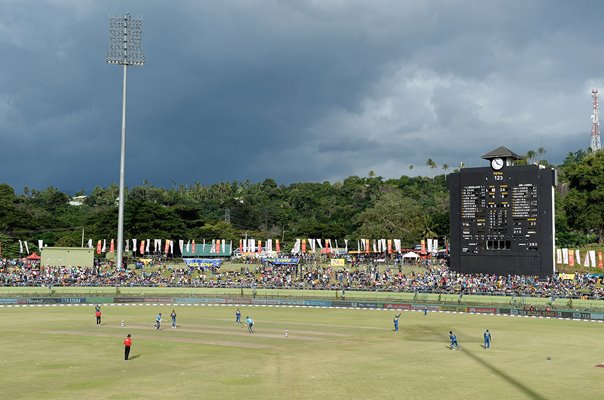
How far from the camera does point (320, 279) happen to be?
97.5m

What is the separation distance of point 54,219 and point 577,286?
123m

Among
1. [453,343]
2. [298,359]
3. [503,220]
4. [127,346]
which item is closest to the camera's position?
[127,346]

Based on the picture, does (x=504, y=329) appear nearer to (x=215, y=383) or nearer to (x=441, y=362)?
(x=441, y=362)

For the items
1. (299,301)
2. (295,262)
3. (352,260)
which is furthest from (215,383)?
(352,260)

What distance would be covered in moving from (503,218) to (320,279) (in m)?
30.1

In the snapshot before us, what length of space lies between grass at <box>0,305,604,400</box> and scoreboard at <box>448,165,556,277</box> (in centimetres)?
1448

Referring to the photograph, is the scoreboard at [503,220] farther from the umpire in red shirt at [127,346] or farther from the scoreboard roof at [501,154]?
the umpire in red shirt at [127,346]

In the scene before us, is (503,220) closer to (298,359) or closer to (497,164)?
(497,164)

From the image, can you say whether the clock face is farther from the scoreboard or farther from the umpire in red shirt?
the umpire in red shirt

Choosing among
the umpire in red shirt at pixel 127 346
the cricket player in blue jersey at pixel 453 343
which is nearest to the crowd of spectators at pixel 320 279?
the cricket player in blue jersey at pixel 453 343

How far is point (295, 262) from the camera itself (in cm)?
11050

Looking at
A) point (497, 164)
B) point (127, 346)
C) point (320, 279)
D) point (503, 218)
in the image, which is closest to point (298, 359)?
point (127, 346)

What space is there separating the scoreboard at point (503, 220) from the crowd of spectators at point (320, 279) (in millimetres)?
1823

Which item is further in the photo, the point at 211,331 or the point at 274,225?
the point at 274,225
